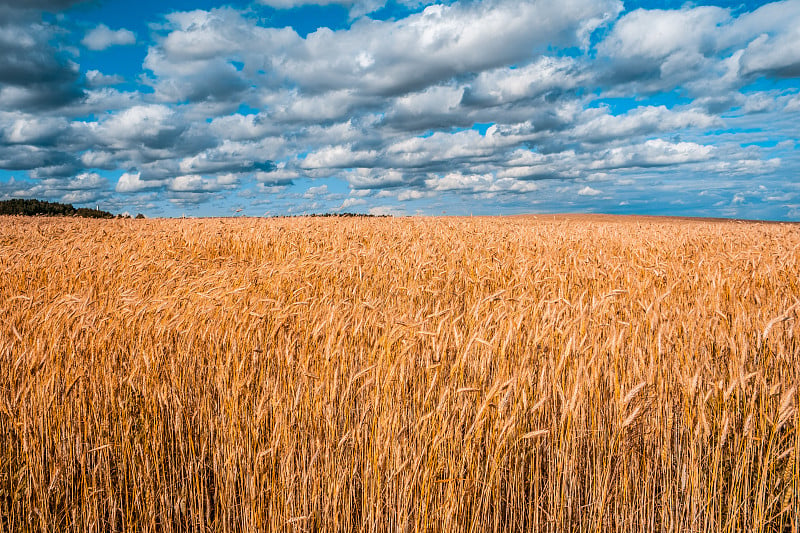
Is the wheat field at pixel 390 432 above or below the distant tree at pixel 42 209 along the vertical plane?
below

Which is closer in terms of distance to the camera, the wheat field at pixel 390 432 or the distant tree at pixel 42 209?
the wheat field at pixel 390 432

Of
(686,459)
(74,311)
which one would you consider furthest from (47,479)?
(686,459)

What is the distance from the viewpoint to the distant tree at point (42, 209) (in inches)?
1085

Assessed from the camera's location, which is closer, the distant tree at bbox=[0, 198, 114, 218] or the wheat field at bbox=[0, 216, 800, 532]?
the wheat field at bbox=[0, 216, 800, 532]

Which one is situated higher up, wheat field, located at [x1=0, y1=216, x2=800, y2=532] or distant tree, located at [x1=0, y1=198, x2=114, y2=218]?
distant tree, located at [x1=0, y1=198, x2=114, y2=218]

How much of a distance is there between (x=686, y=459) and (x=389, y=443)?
1.37 metres

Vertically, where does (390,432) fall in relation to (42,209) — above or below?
below

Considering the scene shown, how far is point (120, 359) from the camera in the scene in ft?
10.3

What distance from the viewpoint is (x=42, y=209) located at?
28094mm

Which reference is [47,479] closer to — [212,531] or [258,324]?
[212,531]

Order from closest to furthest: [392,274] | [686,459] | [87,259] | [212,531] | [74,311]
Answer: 1. [686,459]
2. [212,531]
3. [74,311]
4. [392,274]
5. [87,259]

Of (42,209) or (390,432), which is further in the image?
(42,209)

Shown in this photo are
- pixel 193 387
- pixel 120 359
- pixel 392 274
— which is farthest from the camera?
pixel 392 274

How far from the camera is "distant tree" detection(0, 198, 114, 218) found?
27.5 m
